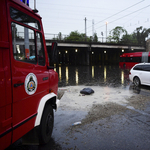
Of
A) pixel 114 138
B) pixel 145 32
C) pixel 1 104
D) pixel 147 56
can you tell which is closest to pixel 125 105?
pixel 114 138

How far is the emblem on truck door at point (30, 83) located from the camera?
271cm

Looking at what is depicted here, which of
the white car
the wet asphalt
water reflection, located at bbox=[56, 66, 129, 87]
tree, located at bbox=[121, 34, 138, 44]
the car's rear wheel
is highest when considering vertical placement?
tree, located at bbox=[121, 34, 138, 44]

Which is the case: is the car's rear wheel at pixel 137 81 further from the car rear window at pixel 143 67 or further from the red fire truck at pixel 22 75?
the red fire truck at pixel 22 75

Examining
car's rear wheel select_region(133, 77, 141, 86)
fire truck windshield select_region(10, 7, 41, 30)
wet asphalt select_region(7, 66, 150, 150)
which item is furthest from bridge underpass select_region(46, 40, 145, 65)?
fire truck windshield select_region(10, 7, 41, 30)

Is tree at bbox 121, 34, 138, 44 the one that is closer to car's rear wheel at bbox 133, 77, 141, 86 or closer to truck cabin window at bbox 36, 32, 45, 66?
car's rear wheel at bbox 133, 77, 141, 86

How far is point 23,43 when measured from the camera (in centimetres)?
289

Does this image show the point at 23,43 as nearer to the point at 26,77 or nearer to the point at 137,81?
the point at 26,77

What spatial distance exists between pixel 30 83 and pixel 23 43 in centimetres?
76

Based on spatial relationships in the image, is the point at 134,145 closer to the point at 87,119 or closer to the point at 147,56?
the point at 87,119

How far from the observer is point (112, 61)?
192 feet

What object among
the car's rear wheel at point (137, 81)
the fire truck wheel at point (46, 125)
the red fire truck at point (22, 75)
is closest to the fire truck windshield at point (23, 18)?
the red fire truck at point (22, 75)

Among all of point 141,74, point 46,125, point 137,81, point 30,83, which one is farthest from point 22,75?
point 137,81

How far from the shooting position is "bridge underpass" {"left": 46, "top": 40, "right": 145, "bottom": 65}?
41.1 metres

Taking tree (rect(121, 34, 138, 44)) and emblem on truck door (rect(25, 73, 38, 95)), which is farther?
tree (rect(121, 34, 138, 44))
